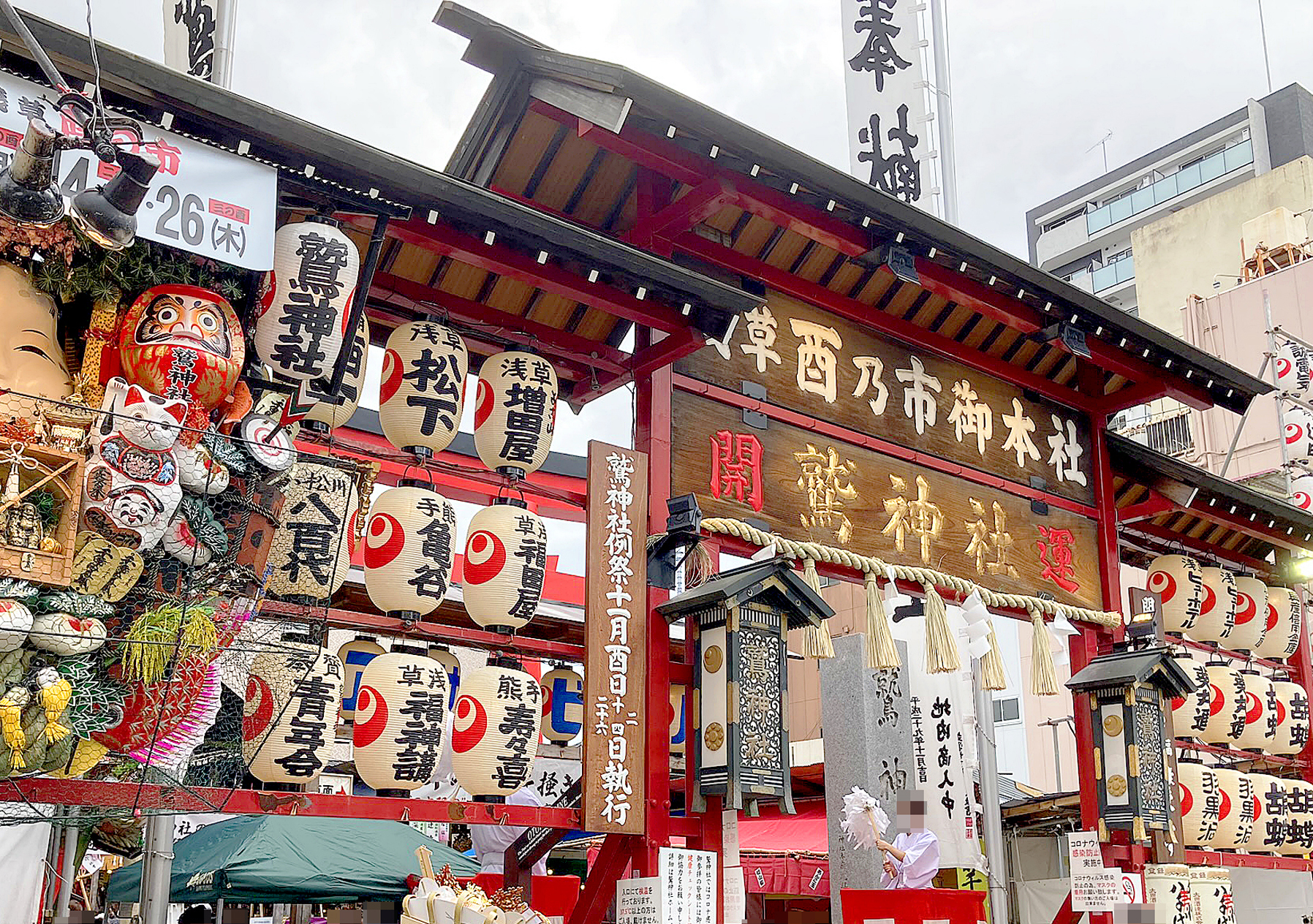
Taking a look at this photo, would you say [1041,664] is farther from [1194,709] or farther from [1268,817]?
[1268,817]

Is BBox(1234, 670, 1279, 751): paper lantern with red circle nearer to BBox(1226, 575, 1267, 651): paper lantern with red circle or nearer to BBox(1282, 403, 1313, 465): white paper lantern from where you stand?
BBox(1226, 575, 1267, 651): paper lantern with red circle

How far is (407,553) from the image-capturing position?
736 centimetres

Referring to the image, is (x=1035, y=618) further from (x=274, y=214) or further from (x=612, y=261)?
(x=274, y=214)

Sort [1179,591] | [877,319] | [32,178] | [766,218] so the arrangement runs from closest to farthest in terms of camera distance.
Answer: [32,178]
[766,218]
[877,319]
[1179,591]

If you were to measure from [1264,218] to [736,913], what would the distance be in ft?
83.2

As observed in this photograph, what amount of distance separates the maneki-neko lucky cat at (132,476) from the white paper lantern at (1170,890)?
9294 mm

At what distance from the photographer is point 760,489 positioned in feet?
30.8

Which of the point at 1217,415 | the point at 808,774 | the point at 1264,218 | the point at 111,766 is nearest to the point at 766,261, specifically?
the point at 111,766

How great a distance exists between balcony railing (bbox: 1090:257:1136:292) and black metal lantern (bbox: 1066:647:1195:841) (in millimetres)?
30603

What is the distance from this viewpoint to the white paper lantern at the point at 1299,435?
17.2 metres

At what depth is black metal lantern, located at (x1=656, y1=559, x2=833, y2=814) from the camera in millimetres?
7941

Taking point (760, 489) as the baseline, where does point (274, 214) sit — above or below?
above

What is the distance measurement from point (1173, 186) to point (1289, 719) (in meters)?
28.6

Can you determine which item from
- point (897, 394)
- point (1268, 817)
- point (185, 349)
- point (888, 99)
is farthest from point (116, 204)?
point (1268, 817)
